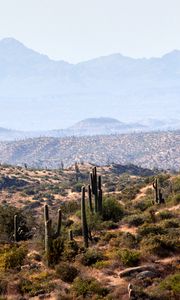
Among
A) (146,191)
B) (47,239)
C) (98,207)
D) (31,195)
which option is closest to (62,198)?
(31,195)

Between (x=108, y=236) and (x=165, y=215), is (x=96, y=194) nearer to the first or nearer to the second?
(x=165, y=215)

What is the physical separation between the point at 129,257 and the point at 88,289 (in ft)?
10.3

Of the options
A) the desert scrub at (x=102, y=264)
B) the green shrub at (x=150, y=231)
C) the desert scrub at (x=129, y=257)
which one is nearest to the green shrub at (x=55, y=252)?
A: the desert scrub at (x=102, y=264)

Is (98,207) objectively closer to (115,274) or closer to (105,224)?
(105,224)

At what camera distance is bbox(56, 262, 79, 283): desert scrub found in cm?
2145

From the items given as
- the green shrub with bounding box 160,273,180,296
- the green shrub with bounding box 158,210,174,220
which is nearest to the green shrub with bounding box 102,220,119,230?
the green shrub with bounding box 158,210,174,220

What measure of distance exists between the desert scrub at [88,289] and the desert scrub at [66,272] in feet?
3.79

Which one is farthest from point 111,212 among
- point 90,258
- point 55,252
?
point 90,258

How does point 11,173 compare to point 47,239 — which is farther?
point 11,173

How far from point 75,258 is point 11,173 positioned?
74.1 meters

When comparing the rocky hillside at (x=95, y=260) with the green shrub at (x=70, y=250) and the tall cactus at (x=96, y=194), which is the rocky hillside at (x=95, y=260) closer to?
the green shrub at (x=70, y=250)

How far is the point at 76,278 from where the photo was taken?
20.8m

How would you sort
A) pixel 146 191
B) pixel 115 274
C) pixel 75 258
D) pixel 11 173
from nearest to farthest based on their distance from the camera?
pixel 115 274 → pixel 75 258 → pixel 146 191 → pixel 11 173

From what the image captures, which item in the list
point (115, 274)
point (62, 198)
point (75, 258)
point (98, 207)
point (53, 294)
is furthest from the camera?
point (62, 198)
